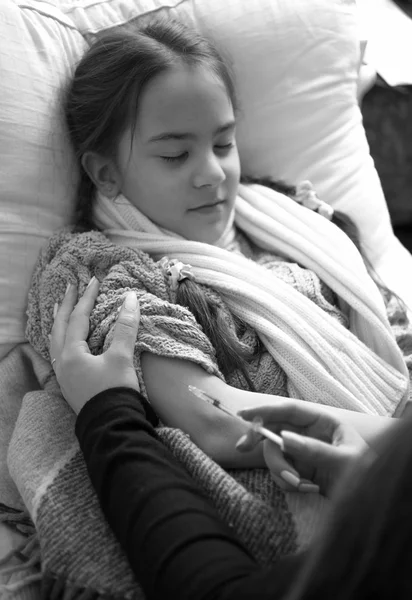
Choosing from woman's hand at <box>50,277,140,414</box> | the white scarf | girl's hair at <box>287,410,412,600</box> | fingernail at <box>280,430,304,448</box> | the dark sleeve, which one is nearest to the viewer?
girl's hair at <box>287,410,412,600</box>

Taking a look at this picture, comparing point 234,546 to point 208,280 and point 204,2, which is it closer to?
point 208,280

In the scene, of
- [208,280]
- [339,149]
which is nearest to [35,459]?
[208,280]

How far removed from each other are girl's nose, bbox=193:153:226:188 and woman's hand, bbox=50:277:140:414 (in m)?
0.23

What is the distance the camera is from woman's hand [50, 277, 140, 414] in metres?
0.94

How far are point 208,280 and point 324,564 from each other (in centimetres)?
65

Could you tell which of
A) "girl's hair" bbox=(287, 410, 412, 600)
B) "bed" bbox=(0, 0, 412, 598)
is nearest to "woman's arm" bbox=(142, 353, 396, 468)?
"bed" bbox=(0, 0, 412, 598)

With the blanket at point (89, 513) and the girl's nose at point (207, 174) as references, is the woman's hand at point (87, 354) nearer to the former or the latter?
the blanket at point (89, 513)

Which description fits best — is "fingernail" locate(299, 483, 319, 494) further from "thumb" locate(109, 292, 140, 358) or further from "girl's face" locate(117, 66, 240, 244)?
"girl's face" locate(117, 66, 240, 244)

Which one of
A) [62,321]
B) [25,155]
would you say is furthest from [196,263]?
[25,155]

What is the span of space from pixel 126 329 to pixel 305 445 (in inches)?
12.8

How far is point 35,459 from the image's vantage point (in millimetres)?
976

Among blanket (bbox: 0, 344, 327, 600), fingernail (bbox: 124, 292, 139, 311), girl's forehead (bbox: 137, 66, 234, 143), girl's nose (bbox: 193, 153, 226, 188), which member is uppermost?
girl's forehead (bbox: 137, 66, 234, 143)

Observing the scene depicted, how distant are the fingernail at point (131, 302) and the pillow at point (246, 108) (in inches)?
9.7

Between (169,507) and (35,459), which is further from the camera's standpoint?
(35,459)
